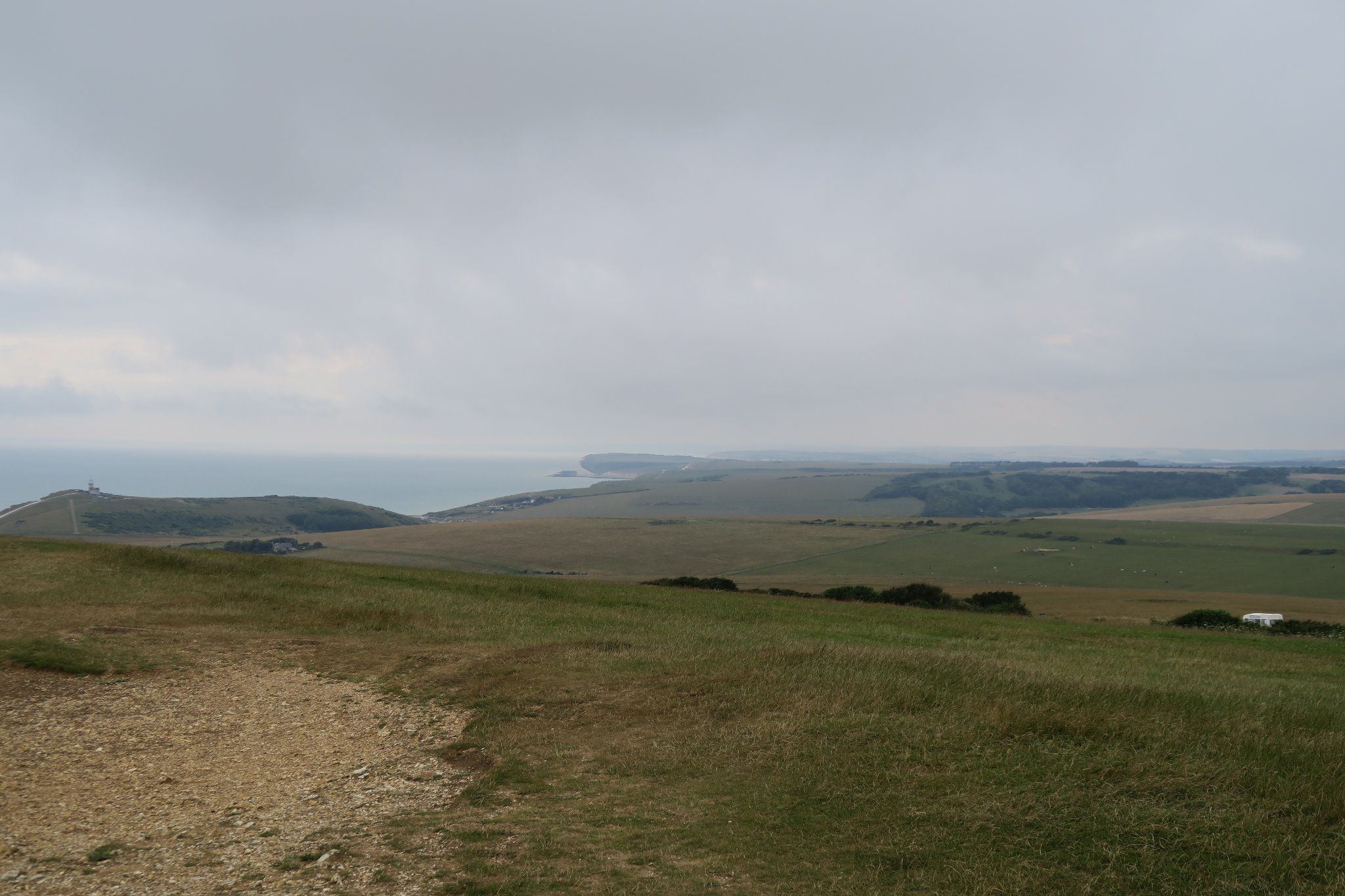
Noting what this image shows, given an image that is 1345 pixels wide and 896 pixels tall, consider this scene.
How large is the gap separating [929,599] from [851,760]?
27.8 meters

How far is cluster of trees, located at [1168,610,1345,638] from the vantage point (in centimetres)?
2444

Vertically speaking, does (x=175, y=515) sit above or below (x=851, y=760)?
below

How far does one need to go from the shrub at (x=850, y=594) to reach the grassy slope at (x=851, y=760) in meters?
15.6

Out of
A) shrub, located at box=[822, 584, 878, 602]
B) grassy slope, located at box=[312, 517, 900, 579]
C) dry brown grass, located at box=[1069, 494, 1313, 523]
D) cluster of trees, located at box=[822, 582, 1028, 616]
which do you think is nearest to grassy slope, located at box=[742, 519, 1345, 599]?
grassy slope, located at box=[312, 517, 900, 579]

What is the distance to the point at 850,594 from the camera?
3506 cm

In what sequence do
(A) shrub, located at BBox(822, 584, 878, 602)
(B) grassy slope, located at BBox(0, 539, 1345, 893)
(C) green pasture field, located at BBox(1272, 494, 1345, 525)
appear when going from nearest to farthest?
(B) grassy slope, located at BBox(0, 539, 1345, 893), (A) shrub, located at BBox(822, 584, 878, 602), (C) green pasture field, located at BBox(1272, 494, 1345, 525)

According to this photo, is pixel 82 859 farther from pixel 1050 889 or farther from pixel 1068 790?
pixel 1068 790

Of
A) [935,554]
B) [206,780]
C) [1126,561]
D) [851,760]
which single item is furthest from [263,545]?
[1126,561]

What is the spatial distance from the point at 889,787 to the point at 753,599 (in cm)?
2117

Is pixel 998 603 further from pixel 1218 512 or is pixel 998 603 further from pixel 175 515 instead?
pixel 1218 512

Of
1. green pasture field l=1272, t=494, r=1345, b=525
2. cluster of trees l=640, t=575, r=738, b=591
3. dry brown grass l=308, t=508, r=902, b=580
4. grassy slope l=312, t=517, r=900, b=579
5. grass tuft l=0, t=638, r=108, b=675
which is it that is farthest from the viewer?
green pasture field l=1272, t=494, r=1345, b=525

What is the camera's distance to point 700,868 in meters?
6.30

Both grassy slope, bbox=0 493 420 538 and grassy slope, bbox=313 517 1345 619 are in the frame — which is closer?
grassy slope, bbox=313 517 1345 619

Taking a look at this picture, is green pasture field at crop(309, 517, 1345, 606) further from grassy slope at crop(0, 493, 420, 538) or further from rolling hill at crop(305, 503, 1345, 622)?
grassy slope at crop(0, 493, 420, 538)
